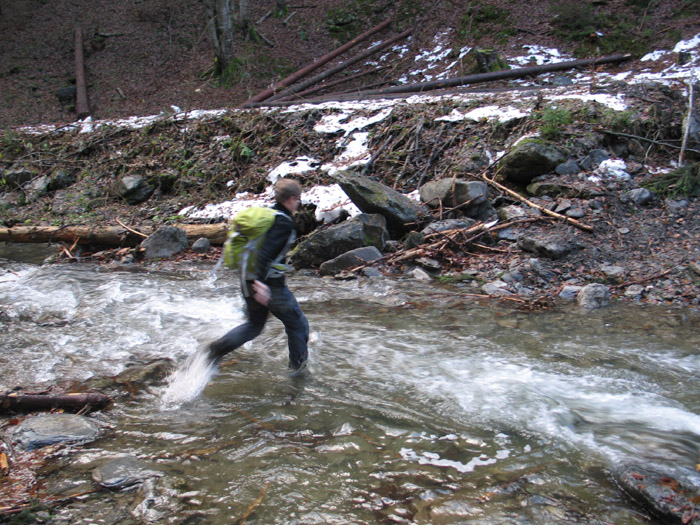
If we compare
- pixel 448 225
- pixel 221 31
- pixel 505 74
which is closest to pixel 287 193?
pixel 448 225

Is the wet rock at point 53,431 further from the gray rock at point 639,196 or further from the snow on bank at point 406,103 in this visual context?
the gray rock at point 639,196

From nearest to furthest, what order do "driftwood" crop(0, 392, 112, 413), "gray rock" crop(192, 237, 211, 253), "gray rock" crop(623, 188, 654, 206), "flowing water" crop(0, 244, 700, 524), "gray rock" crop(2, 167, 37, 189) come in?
"flowing water" crop(0, 244, 700, 524) < "driftwood" crop(0, 392, 112, 413) < "gray rock" crop(623, 188, 654, 206) < "gray rock" crop(192, 237, 211, 253) < "gray rock" crop(2, 167, 37, 189)

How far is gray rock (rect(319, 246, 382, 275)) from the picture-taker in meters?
7.92

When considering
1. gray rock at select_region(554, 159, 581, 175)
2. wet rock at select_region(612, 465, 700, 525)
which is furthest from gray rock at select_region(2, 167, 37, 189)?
wet rock at select_region(612, 465, 700, 525)

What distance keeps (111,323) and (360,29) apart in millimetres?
18769

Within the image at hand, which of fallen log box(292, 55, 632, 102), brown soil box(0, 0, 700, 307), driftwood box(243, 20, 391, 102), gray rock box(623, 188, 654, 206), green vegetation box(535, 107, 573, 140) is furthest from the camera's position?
driftwood box(243, 20, 391, 102)

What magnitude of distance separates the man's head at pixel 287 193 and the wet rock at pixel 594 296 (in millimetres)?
4132

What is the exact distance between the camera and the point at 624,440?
321 cm

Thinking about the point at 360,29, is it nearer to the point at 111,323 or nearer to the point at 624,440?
the point at 111,323

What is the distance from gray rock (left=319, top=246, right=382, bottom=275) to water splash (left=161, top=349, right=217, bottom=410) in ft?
12.8

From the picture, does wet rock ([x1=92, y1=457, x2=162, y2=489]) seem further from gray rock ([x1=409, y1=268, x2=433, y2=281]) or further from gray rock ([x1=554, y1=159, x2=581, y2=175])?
gray rock ([x1=554, y1=159, x2=581, y2=175])

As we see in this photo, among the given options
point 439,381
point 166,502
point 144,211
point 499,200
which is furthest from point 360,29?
point 166,502

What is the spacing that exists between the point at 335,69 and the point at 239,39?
614 centimetres

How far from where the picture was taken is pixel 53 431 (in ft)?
10.6
